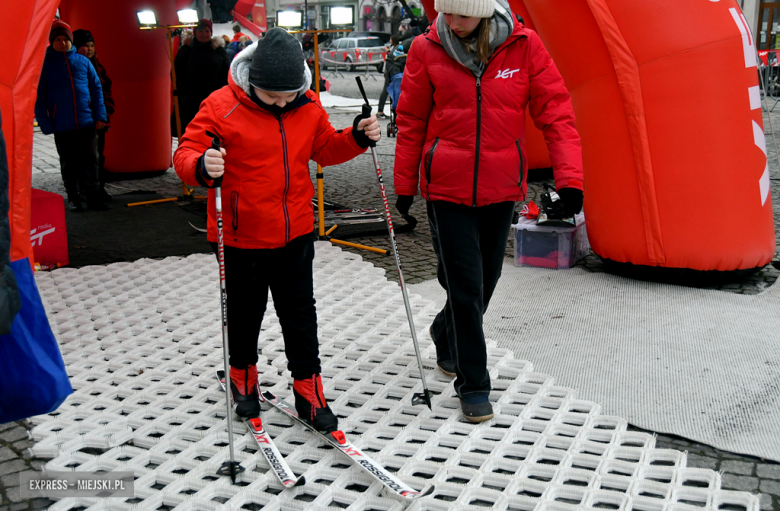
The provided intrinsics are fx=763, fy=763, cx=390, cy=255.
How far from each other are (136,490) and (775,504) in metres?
2.39

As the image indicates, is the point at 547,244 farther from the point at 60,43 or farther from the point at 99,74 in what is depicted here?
the point at 99,74

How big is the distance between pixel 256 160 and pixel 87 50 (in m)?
6.08

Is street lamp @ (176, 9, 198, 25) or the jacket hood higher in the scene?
street lamp @ (176, 9, 198, 25)

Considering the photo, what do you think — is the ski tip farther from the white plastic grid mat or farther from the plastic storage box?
the plastic storage box

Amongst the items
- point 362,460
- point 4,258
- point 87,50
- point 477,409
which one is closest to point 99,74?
point 87,50

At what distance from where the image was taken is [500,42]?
3.27 m

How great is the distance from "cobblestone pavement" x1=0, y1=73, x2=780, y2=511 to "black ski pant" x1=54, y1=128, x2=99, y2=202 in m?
1.26

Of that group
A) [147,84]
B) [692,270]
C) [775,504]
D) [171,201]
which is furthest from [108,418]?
[147,84]

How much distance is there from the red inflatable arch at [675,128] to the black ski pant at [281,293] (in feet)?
8.87

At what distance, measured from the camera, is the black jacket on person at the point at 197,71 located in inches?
344

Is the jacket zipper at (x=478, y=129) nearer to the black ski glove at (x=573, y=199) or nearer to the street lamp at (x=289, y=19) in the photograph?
the black ski glove at (x=573, y=199)

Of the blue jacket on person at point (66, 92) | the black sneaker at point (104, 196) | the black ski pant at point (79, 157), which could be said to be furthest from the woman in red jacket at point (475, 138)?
the black sneaker at point (104, 196)

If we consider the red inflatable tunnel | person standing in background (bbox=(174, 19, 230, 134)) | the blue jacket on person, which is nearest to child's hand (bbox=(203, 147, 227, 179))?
the blue jacket on person

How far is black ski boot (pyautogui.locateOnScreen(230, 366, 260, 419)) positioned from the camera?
11.5 feet
